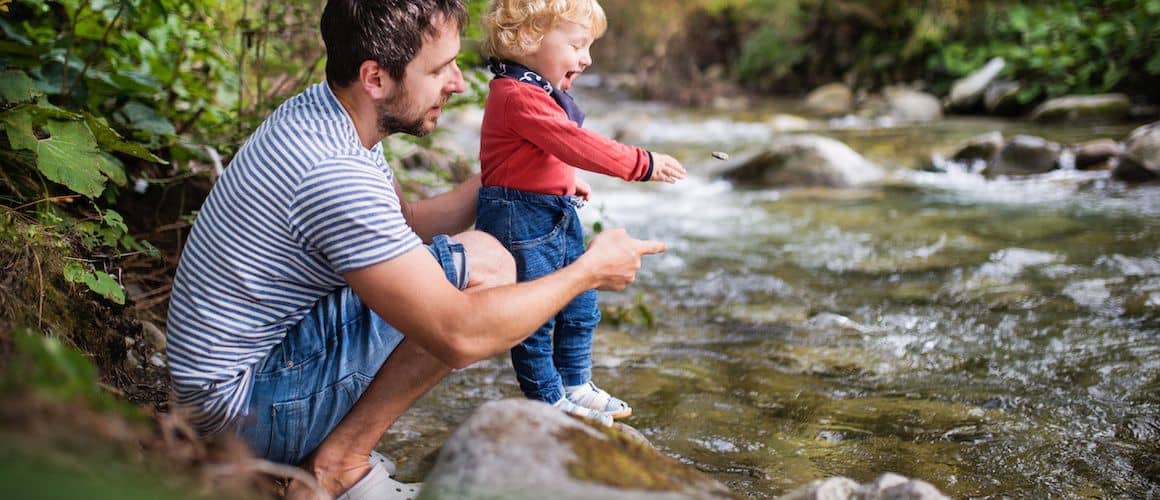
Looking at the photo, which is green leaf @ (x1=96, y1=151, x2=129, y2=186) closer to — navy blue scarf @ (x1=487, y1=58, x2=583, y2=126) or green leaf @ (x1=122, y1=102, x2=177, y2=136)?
green leaf @ (x1=122, y1=102, x2=177, y2=136)

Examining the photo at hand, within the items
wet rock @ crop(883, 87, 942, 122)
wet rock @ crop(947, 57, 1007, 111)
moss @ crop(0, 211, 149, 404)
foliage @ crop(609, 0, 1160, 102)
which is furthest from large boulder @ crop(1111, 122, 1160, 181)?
moss @ crop(0, 211, 149, 404)

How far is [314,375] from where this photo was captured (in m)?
2.04

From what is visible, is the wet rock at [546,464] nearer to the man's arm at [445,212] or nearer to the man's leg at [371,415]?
the man's leg at [371,415]

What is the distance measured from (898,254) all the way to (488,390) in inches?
107

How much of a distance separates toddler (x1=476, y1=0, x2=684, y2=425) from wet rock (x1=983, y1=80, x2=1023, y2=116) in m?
8.58

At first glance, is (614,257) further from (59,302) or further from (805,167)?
(805,167)

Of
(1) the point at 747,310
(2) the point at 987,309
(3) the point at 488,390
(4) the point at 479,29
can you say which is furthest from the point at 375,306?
(2) the point at 987,309

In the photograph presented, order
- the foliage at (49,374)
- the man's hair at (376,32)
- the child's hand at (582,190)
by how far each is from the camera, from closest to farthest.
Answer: the foliage at (49,374) < the man's hair at (376,32) < the child's hand at (582,190)

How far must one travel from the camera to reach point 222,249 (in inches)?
74.7

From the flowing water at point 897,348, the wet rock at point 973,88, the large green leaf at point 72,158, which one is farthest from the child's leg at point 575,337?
the wet rock at point 973,88

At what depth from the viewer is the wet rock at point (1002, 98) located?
32.6ft

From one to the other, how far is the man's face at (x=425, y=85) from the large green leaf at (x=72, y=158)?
86cm

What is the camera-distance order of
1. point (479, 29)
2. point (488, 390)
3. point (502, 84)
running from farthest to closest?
point (479, 29) → point (488, 390) → point (502, 84)

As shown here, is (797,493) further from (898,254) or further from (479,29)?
(898,254)
